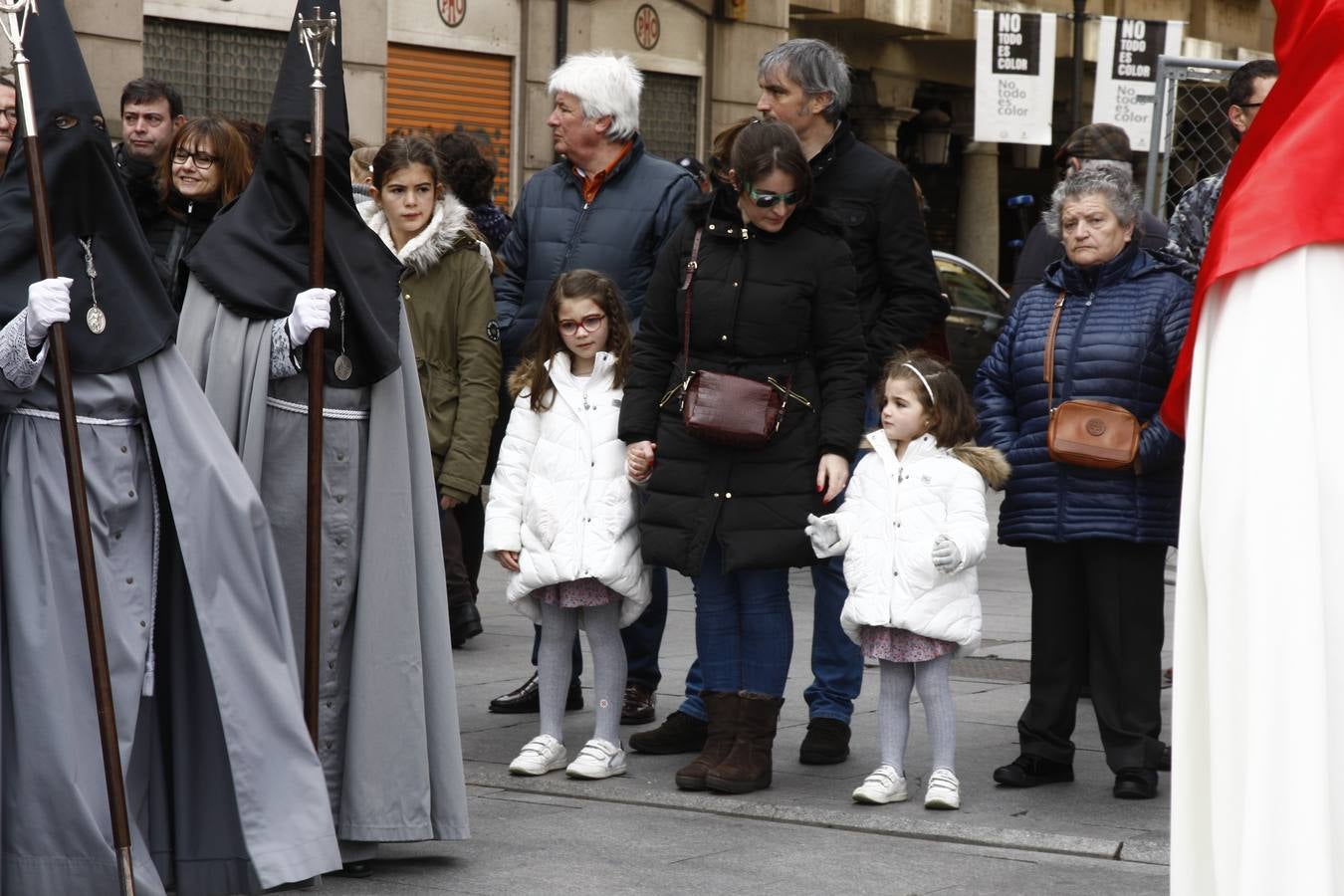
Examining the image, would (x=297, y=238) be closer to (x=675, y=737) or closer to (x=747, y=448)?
(x=747, y=448)

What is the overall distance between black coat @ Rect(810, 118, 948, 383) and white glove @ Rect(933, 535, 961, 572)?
0.92 meters

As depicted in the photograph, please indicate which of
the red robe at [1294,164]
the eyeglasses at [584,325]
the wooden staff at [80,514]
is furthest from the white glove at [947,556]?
the red robe at [1294,164]

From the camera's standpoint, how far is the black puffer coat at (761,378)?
6.21 meters

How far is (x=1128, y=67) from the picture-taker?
52.0ft

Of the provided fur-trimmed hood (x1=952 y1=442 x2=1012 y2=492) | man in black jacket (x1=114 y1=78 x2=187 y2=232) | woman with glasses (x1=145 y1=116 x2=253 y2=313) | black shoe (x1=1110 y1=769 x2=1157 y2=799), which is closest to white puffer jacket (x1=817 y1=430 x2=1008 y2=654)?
fur-trimmed hood (x1=952 y1=442 x2=1012 y2=492)

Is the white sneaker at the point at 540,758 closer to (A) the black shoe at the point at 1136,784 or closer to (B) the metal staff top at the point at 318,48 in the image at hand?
(A) the black shoe at the point at 1136,784

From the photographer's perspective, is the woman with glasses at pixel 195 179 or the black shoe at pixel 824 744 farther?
the black shoe at pixel 824 744

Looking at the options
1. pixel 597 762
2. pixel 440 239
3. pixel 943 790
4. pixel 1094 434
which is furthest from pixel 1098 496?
pixel 440 239

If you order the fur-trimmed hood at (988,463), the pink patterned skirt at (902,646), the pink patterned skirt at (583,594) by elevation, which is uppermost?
the fur-trimmed hood at (988,463)

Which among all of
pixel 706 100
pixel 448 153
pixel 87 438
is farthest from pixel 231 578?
pixel 706 100

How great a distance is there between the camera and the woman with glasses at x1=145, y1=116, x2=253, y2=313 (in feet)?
20.8

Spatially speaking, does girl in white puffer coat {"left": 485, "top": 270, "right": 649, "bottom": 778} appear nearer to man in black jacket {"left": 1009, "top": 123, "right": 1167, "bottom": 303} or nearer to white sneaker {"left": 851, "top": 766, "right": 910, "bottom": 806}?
white sneaker {"left": 851, "top": 766, "right": 910, "bottom": 806}

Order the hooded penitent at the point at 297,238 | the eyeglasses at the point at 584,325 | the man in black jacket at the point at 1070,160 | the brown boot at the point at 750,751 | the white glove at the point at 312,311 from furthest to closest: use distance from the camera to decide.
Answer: the man in black jacket at the point at 1070,160 < the eyeglasses at the point at 584,325 < the brown boot at the point at 750,751 < the hooded penitent at the point at 297,238 < the white glove at the point at 312,311

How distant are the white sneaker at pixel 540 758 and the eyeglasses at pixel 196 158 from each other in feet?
6.37
